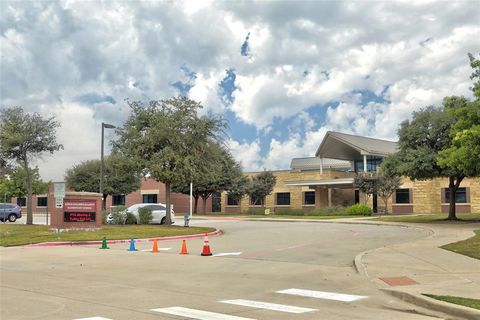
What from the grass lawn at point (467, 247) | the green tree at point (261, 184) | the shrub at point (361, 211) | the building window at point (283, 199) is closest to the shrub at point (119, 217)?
the grass lawn at point (467, 247)

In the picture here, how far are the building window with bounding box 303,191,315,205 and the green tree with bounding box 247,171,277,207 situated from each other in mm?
5004

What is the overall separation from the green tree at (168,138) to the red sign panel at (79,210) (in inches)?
150

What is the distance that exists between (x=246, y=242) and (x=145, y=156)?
35.0 ft

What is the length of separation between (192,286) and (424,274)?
4955 mm

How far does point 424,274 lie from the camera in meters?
11.7

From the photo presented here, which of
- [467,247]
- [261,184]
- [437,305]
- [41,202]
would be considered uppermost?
[261,184]

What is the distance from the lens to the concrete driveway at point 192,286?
26.7 ft

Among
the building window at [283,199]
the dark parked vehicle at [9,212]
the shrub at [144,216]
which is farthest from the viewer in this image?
the building window at [283,199]

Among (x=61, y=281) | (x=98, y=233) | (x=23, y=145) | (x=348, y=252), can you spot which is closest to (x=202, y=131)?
(x=98, y=233)

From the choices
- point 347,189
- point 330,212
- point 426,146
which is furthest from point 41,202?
point 426,146

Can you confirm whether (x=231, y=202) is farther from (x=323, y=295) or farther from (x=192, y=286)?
(x=323, y=295)

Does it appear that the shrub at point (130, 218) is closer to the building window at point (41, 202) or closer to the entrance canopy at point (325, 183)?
the entrance canopy at point (325, 183)

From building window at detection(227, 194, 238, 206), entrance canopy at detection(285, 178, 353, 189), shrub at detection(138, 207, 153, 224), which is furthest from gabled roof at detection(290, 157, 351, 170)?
shrub at detection(138, 207, 153, 224)

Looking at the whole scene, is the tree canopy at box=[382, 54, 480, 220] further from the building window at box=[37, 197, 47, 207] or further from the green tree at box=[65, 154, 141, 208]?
the building window at box=[37, 197, 47, 207]
